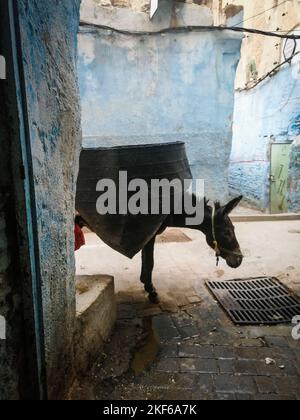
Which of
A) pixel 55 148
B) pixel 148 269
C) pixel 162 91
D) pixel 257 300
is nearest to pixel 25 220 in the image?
pixel 55 148

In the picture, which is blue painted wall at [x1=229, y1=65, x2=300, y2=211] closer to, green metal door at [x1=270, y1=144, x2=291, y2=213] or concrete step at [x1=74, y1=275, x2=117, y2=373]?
green metal door at [x1=270, y1=144, x2=291, y2=213]

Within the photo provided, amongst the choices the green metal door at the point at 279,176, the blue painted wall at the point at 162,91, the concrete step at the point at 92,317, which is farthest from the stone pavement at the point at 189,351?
the green metal door at the point at 279,176

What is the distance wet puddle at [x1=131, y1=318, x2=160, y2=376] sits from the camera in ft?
8.82

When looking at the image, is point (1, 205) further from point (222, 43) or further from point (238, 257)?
point (222, 43)

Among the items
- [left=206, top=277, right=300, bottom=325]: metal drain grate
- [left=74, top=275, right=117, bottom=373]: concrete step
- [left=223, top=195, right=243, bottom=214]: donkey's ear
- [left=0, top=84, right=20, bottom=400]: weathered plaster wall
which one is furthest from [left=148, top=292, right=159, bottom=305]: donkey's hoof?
[left=0, top=84, right=20, bottom=400]: weathered plaster wall

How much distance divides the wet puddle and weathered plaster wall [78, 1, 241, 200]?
5.66 metres

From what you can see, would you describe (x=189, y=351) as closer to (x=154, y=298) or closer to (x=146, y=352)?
(x=146, y=352)

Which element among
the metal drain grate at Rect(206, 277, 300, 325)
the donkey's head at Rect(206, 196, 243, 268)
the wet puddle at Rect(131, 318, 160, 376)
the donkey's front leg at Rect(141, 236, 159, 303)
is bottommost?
the metal drain grate at Rect(206, 277, 300, 325)

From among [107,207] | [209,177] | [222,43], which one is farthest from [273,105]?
[107,207]

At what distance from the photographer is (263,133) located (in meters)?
12.7

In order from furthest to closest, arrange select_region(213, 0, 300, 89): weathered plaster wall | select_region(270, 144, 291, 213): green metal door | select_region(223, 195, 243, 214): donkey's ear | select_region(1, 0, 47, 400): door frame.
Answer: select_region(213, 0, 300, 89): weathered plaster wall → select_region(270, 144, 291, 213): green metal door → select_region(223, 195, 243, 214): donkey's ear → select_region(1, 0, 47, 400): door frame

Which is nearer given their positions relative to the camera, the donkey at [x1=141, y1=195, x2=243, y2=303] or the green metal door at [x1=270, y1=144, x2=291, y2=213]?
the donkey at [x1=141, y1=195, x2=243, y2=303]

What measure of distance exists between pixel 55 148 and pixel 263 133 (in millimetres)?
12407

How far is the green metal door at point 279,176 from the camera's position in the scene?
36.7 ft
